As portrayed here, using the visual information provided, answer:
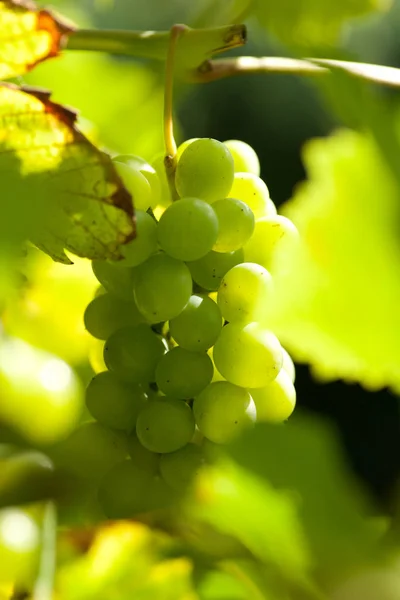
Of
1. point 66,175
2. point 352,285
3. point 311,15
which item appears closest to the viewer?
point 352,285

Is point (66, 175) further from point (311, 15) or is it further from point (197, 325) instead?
point (311, 15)

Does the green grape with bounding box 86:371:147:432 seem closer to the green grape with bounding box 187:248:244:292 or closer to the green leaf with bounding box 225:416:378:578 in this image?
the green grape with bounding box 187:248:244:292

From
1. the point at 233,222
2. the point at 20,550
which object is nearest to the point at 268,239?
the point at 233,222

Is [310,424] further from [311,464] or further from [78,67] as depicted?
[78,67]

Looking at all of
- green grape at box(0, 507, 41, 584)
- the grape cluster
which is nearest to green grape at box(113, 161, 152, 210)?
the grape cluster

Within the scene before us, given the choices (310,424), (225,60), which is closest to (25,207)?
(310,424)

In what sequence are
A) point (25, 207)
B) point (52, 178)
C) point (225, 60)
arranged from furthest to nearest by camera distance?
point (225, 60), point (52, 178), point (25, 207)

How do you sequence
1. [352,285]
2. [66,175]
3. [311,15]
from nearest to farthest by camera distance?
[352,285] < [66,175] < [311,15]
